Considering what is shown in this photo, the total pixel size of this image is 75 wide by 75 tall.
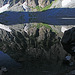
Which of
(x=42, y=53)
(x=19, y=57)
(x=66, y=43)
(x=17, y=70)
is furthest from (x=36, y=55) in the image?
(x=66, y=43)

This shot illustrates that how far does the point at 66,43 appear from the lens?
71.1ft

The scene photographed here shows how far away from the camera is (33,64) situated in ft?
46.7

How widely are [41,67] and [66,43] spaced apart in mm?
9623

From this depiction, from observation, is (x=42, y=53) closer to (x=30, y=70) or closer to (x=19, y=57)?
(x=19, y=57)

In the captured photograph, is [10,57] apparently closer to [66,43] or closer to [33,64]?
[33,64]

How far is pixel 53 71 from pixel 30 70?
2.29m

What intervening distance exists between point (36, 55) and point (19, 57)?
87.6 inches

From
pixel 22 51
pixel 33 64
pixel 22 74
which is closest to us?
pixel 22 74

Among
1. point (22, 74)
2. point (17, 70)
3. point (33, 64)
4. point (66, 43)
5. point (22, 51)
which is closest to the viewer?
point (22, 74)

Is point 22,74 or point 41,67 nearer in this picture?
point 22,74

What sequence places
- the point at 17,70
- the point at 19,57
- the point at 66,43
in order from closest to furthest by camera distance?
the point at 17,70
the point at 19,57
the point at 66,43

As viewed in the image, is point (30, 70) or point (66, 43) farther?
point (66, 43)

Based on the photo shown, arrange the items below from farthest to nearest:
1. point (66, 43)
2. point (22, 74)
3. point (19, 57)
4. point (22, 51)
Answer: point (66, 43)
point (22, 51)
point (19, 57)
point (22, 74)

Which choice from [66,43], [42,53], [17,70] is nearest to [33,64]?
[17,70]
